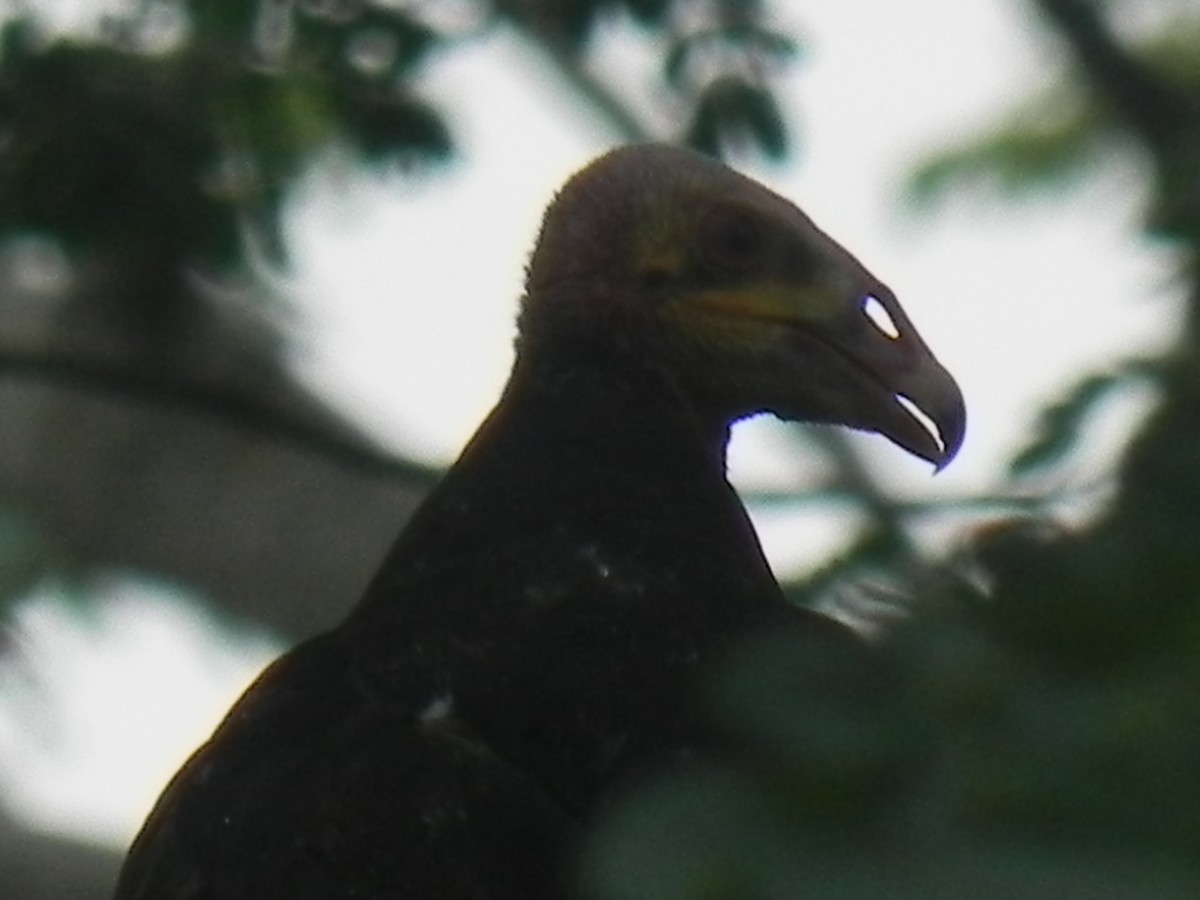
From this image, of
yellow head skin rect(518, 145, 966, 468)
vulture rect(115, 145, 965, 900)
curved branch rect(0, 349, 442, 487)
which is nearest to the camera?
vulture rect(115, 145, 965, 900)

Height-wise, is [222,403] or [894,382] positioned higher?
A: [222,403]

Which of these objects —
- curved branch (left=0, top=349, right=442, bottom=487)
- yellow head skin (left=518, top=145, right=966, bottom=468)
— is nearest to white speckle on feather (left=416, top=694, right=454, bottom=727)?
yellow head skin (left=518, top=145, right=966, bottom=468)

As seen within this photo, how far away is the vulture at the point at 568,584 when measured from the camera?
3.33 m

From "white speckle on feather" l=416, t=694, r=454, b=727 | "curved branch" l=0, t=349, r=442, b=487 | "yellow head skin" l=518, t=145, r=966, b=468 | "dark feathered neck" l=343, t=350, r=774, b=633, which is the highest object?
"curved branch" l=0, t=349, r=442, b=487

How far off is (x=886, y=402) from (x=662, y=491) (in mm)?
284

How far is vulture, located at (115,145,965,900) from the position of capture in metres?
3.33

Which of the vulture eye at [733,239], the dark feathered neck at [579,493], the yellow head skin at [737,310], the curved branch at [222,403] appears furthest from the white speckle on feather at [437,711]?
the curved branch at [222,403]

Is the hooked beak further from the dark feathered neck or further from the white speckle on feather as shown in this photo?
the white speckle on feather

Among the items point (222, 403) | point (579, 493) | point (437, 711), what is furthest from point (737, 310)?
point (222, 403)

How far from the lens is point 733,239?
397cm

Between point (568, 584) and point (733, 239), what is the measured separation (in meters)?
0.56

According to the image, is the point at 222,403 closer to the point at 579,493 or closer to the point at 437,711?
the point at 579,493

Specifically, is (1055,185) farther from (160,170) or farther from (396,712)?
(396,712)

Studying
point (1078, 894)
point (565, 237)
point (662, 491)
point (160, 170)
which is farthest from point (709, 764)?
point (160, 170)
